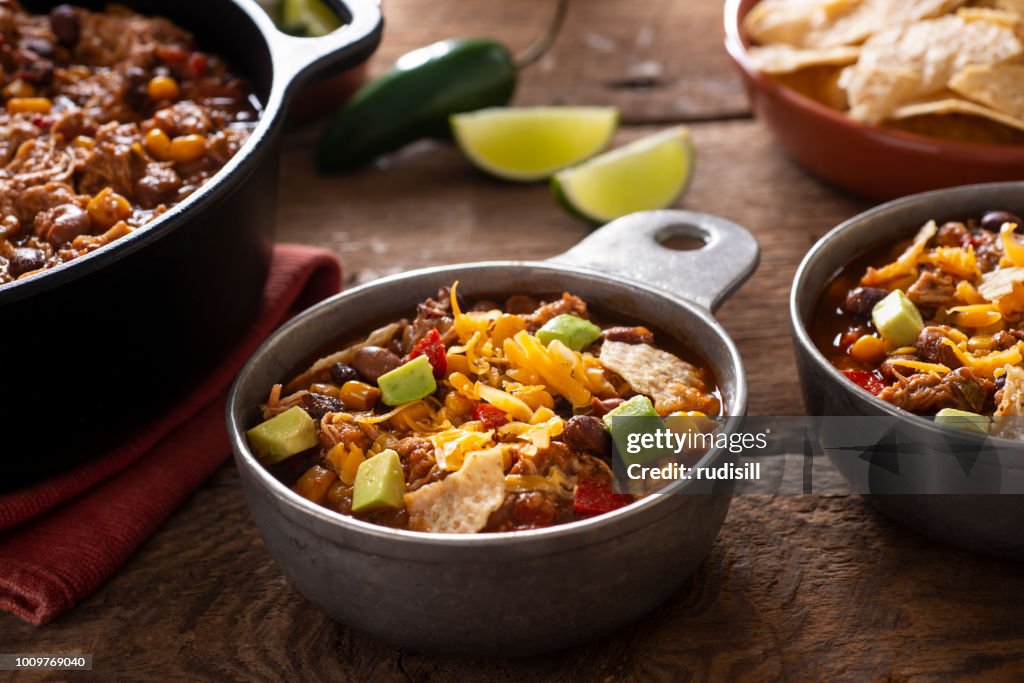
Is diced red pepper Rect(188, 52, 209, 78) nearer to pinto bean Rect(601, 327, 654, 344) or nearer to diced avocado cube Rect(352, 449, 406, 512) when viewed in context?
pinto bean Rect(601, 327, 654, 344)

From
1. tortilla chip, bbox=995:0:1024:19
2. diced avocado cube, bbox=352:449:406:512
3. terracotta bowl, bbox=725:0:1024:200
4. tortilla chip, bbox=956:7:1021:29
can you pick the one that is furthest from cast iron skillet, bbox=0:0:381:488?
tortilla chip, bbox=995:0:1024:19

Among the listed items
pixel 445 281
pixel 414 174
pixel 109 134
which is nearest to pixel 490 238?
pixel 414 174

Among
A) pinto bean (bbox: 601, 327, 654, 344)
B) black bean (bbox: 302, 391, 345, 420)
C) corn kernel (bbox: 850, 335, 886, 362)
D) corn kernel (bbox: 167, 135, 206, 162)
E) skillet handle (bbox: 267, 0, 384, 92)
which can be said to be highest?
skillet handle (bbox: 267, 0, 384, 92)

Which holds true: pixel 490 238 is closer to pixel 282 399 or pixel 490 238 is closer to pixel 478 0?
pixel 282 399

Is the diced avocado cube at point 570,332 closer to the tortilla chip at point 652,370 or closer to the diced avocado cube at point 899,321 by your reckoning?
the tortilla chip at point 652,370

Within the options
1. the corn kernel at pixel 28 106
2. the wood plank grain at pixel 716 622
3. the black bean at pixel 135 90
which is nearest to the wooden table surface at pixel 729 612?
the wood plank grain at pixel 716 622

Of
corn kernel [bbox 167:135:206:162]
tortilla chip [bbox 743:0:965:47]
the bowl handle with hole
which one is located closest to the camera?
the bowl handle with hole

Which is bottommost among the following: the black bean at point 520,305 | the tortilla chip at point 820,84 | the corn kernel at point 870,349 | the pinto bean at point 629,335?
the black bean at point 520,305

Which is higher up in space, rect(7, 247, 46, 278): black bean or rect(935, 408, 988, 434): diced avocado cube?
rect(935, 408, 988, 434): diced avocado cube
